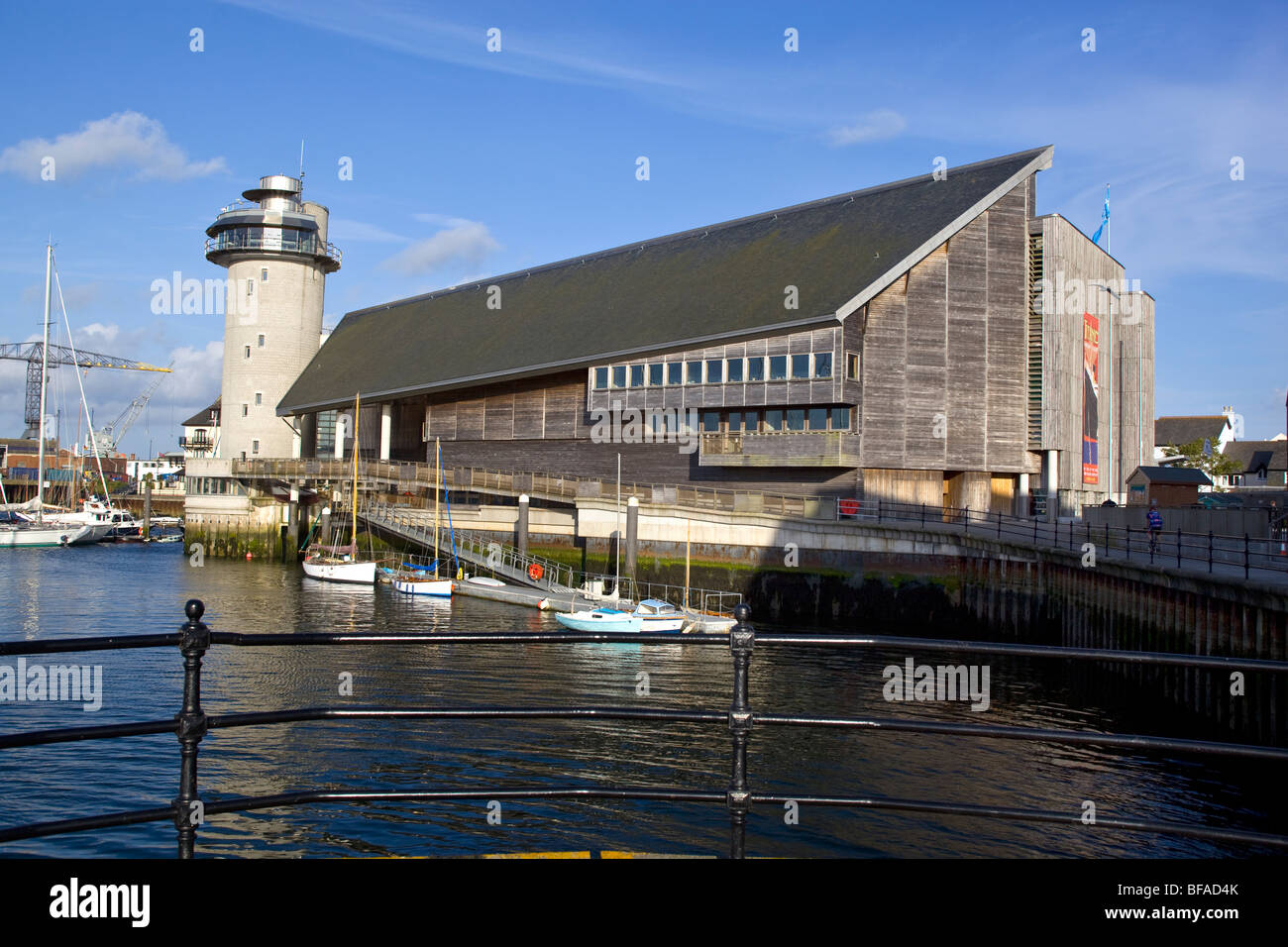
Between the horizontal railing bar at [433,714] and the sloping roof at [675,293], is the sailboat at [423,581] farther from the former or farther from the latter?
the horizontal railing bar at [433,714]

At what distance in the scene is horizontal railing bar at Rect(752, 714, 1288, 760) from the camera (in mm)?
4145

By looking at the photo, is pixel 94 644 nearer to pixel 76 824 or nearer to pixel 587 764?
pixel 76 824

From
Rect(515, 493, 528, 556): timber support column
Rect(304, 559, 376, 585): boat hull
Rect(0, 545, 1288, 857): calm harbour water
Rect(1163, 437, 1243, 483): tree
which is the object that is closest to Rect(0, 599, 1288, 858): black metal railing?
Rect(0, 545, 1288, 857): calm harbour water

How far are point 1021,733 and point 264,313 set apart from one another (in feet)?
264

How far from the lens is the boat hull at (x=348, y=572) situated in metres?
53.2

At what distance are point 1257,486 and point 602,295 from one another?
79242 mm

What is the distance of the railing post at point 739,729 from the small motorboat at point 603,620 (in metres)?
31.0

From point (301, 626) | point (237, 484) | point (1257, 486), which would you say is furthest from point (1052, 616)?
point (1257, 486)

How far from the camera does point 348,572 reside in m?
53.5

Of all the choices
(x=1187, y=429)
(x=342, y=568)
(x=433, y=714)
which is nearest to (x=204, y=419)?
(x=342, y=568)

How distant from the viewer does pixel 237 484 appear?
75.0 m

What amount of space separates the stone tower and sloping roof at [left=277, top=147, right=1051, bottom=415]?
94.0 inches

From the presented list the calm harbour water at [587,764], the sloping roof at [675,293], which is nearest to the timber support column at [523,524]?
the sloping roof at [675,293]

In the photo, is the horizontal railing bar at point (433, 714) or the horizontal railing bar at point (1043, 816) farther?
the horizontal railing bar at point (433, 714)
